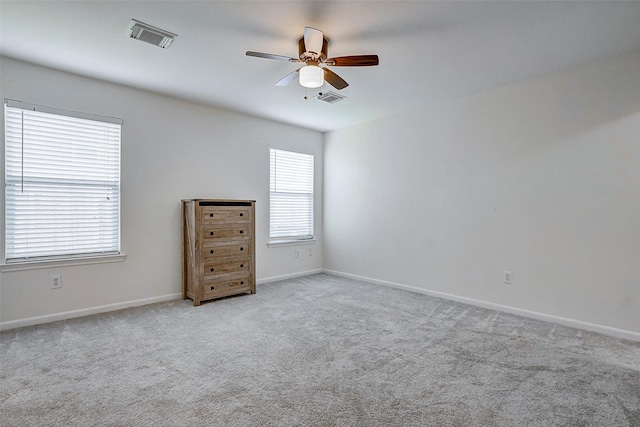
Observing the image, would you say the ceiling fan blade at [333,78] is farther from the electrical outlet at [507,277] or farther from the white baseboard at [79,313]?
the white baseboard at [79,313]

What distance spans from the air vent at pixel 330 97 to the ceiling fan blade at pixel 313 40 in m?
1.27

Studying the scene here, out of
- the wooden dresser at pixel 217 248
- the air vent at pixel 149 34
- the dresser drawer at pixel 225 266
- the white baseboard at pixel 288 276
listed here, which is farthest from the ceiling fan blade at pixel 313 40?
the white baseboard at pixel 288 276

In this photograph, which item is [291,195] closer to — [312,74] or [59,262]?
[312,74]

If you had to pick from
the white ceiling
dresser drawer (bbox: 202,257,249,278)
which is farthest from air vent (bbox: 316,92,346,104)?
dresser drawer (bbox: 202,257,249,278)

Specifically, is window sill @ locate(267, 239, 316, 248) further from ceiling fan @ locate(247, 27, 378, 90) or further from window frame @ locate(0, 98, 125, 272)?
ceiling fan @ locate(247, 27, 378, 90)

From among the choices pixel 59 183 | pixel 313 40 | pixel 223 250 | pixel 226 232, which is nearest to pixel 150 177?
pixel 59 183

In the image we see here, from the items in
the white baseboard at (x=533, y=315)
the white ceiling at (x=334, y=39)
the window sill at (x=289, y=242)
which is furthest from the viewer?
the window sill at (x=289, y=242)

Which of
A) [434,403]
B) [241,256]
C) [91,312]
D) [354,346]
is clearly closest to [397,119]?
[241,256]

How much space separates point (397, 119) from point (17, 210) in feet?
14.2

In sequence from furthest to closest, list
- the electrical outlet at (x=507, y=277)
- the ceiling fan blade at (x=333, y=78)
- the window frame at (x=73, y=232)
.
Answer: the electrical outlet at (x=507, y=277) → the window frame at (x=73, y=232) → the ceiling fan blade at (x=333, y=78)

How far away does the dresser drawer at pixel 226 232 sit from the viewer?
3.70 m

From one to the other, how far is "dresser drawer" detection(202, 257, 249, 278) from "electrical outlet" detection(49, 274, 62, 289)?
52.1 inches

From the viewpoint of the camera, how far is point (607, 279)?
2.88 metres

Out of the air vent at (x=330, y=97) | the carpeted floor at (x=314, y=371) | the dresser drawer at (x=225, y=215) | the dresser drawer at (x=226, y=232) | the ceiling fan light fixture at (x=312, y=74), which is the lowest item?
the carpeted floor at (x=314, y=371)
